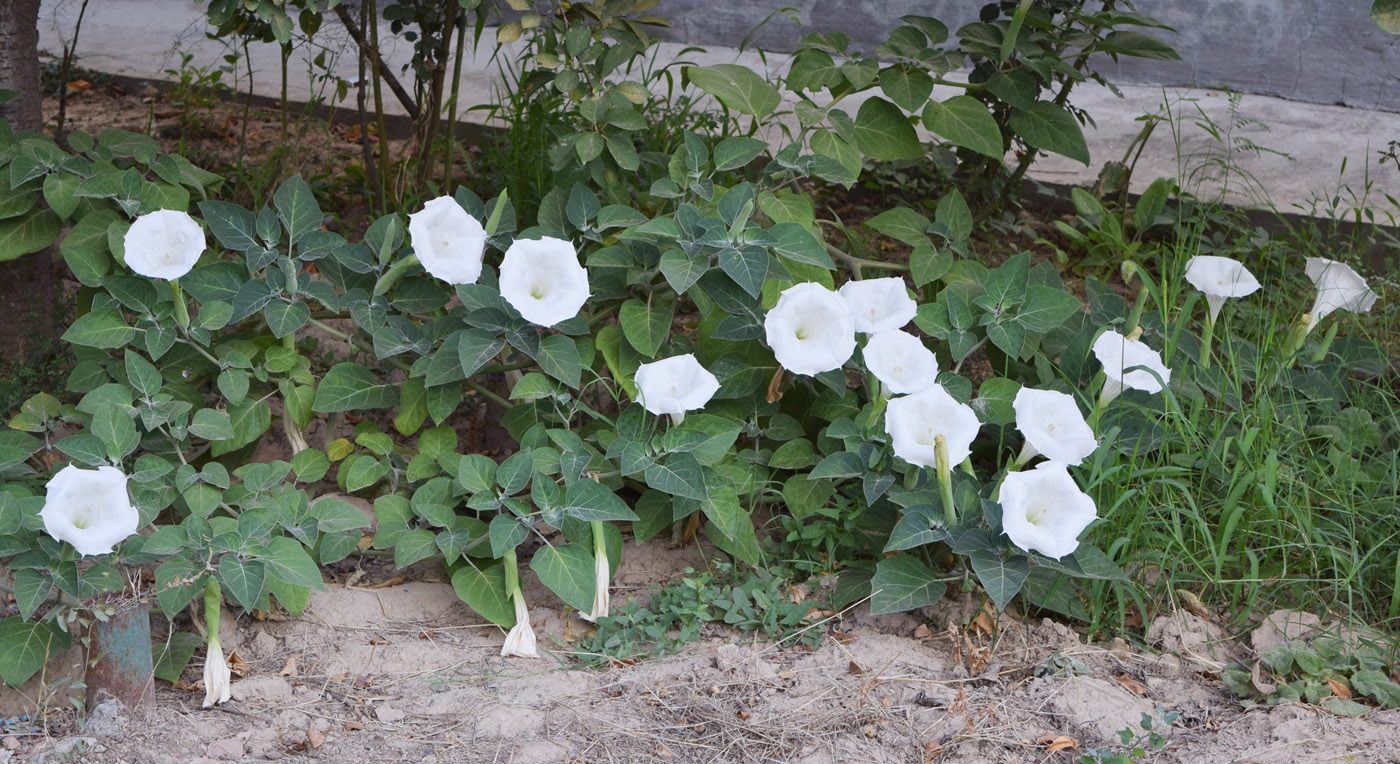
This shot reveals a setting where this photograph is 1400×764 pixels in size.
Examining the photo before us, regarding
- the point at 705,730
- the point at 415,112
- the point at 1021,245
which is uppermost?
the point at 415,112

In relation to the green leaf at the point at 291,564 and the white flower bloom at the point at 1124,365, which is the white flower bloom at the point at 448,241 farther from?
the white flower bloom at the point at 1124,365

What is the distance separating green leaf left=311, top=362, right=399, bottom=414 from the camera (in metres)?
2.34

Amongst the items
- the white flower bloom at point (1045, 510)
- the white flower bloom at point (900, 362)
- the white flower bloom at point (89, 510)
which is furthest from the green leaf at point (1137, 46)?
the white flower bloom at point (89, 510)

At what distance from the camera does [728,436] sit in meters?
2.22

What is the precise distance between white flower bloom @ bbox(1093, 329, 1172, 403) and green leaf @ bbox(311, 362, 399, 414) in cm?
145

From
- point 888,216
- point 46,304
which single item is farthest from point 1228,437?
point 46,304

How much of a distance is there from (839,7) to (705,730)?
179 inches

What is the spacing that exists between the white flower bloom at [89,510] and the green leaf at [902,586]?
1.26 m

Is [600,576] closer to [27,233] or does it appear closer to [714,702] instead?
[714,702]

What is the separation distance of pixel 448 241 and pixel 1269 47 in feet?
14.8

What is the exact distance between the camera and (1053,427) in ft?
6.76

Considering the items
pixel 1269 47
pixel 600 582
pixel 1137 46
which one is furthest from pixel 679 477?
pixel 1269 47

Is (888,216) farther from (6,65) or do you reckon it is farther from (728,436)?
(6,65)

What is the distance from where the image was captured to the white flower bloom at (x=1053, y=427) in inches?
79.7
